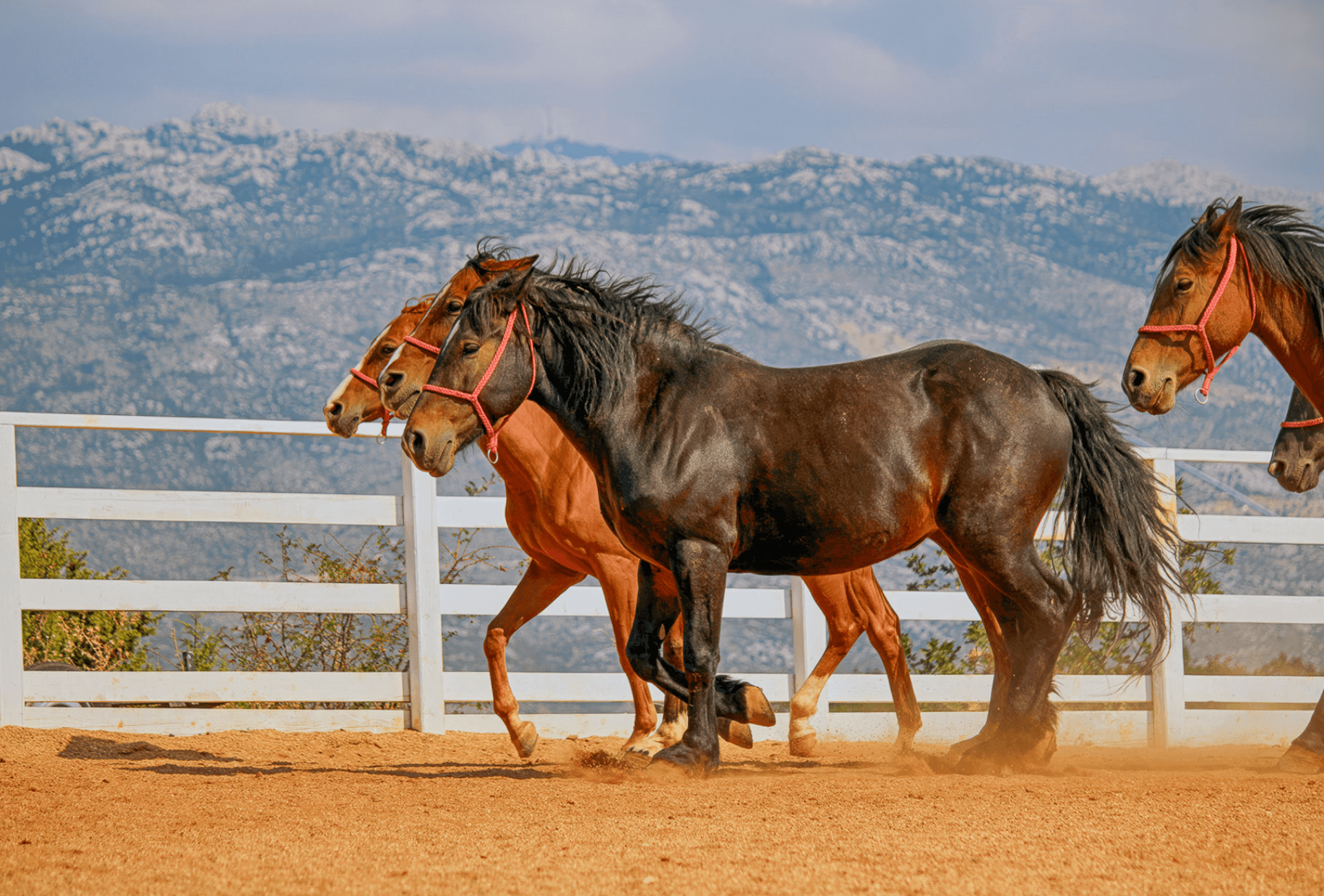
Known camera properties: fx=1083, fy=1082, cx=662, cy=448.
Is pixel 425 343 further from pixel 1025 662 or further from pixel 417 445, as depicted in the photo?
pixel 1025 662

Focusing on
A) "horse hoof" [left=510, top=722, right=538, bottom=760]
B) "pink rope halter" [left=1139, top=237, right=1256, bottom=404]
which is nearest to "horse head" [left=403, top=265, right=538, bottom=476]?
"horse hoof" [left=510, top=722, right=538, bottom=760]

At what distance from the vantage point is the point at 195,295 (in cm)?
6184

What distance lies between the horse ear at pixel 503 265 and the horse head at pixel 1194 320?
2408 mm

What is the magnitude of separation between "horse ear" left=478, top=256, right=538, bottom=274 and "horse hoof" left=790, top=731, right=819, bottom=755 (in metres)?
2.95

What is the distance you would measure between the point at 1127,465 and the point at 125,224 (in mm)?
72800

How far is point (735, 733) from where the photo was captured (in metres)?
4.67

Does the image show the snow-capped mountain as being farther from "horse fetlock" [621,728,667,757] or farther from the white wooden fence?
"horse fetlock" [621,728,667,757]

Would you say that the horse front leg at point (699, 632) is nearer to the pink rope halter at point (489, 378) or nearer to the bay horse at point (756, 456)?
the bay horse at point (756, 456)

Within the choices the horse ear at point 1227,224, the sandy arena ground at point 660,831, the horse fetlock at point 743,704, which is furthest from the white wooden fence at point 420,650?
the horse ear at point 1227,224

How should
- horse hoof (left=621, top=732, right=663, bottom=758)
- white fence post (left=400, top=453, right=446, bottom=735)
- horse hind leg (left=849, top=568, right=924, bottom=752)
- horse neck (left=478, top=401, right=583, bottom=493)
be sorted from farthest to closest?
white fence post (left=400, top=453, right=446, bottom=735) → horse hind leg (left=849, top=568, right=924, bottom=752) → horse neck (left=478, top=401, right=583, bottom=493) → horse hoof (left=621, top=732, right=663, bottom=758)

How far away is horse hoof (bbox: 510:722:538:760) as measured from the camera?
5.46 m

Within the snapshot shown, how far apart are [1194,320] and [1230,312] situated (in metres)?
0.16

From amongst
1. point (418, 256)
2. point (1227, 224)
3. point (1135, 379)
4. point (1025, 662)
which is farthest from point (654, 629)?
point (418, 256)

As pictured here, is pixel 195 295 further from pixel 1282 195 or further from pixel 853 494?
pixel 1282 195
